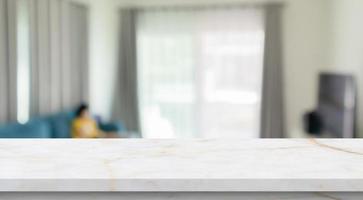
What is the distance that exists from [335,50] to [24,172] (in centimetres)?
463

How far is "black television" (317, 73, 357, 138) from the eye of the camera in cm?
346

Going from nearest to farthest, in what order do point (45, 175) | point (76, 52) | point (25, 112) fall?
point (45, 175) < point (25, 112) < point (76, 52)

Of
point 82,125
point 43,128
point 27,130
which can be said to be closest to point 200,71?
point 82,125

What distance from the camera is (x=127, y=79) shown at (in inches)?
226

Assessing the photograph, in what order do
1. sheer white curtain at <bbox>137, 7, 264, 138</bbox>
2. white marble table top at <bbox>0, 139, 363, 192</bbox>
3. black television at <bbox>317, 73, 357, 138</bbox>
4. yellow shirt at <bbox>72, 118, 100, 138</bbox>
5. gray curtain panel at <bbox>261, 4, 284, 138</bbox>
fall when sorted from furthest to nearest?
1. sheer white curtain at <bbox>137, 7, 264, 138</bbox>
2. gray curtain panel at <bbox>261, 4, 284, 138</bbox>
3. yellow shirt at <bbox>72, 118, 100, 138</bbox>
4. black television at <bbox>317, 73, 357, 138</bbox>
5. white marble table top at <bbox>0, 139, 363, 192</bbox>

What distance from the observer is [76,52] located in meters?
4.70

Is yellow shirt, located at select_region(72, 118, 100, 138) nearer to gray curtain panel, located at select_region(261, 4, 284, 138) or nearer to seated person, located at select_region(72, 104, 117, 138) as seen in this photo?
seated person, located at select_region(72, 104, 117, 138)

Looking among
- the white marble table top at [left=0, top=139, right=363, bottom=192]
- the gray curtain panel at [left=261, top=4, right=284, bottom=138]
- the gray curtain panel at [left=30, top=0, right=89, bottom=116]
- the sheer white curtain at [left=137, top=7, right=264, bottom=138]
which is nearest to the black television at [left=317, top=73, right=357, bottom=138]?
the gray curtain panel at [left=261, top=4, right=284, bottom=138]

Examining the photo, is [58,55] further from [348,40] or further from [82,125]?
[348,40]

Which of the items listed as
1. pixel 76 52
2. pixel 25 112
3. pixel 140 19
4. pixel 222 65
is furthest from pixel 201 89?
pixel 25 112

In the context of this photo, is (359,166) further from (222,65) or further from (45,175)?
(222,65)

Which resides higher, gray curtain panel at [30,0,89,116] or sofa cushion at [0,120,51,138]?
gray curtain panel at [30,0,89,116]

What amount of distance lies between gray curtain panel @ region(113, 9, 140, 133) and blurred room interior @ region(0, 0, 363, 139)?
0.05 ft

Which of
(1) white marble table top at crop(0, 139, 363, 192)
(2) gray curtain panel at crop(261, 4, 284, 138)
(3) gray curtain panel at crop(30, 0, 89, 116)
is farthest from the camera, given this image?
(2) gray curtain panel at crop(261, 4, 284, 138)
